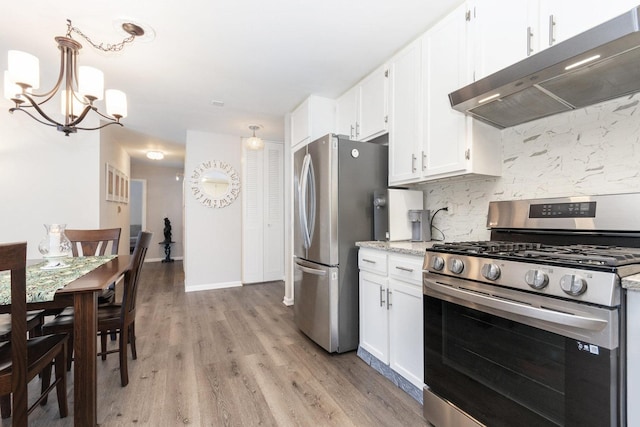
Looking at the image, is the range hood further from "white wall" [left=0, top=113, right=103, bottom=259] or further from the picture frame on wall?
the picture frame on wall

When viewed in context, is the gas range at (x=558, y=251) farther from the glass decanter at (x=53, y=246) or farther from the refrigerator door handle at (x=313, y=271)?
the glass decanter at (x=53, y=246)

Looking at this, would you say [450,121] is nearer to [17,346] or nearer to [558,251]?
[558,251]

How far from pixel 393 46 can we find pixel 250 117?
2.24 meters

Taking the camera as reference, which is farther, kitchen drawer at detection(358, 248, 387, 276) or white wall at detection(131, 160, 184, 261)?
white wall at detection(131, 160, 184, 261)

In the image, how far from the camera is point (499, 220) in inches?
72.6

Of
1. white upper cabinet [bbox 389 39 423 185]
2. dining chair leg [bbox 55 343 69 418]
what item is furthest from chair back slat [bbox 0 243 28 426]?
white upper cabinet [bbox 389 39 423 185]

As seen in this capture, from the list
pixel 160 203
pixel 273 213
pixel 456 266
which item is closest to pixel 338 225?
pixel 456 266

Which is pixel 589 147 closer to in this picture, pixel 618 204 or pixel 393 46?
pixel 618 204

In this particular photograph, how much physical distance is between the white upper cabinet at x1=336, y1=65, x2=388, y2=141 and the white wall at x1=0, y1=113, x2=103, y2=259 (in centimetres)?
327

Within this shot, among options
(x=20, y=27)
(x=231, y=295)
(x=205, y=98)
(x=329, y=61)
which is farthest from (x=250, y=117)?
(x=231, y=295)

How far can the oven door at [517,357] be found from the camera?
96 centimetres

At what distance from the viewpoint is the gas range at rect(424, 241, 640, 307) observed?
95cm

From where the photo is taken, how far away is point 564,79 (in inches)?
52.8

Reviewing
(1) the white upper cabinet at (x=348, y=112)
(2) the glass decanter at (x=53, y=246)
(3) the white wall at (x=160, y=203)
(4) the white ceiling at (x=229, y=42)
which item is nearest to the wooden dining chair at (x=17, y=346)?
(2) the glass decanter at (x=53, y=246)
